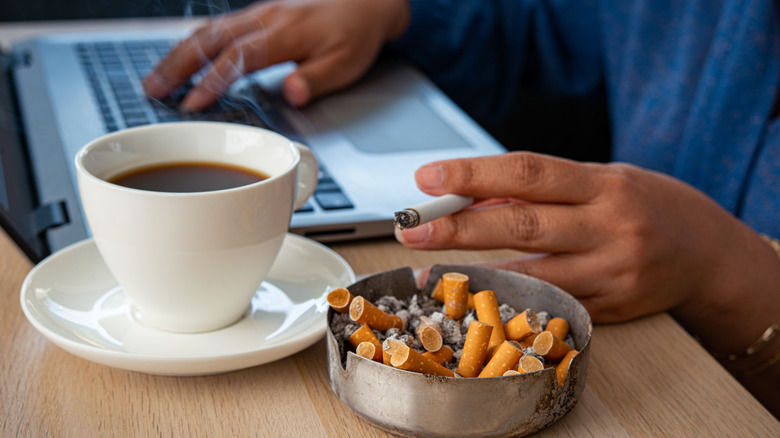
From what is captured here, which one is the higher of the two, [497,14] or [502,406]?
[502,406]

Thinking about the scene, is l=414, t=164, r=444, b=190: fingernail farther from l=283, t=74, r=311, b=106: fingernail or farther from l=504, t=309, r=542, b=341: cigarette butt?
l=283, t=74, r=311, b=106: fingernail

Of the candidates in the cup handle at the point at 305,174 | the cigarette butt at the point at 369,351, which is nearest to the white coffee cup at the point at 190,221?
the cup handle at the point at 305,174

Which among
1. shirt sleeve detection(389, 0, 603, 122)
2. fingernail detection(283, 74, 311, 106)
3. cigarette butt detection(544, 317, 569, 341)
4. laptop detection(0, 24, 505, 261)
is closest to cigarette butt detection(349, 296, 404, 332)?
cigarette butt detection(544, 317, 569, 341)

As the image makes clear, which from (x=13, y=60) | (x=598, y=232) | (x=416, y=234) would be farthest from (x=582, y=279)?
(x=13, y=60)

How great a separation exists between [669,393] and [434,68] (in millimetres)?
823

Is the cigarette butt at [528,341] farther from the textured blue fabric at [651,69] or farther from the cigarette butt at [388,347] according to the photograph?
the textured blue fabric at [651,69]

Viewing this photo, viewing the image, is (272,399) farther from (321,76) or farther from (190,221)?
(321,76)

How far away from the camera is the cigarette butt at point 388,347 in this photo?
1.28ft

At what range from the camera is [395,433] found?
0.40 m

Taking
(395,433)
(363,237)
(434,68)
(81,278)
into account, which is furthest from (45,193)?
(434,68)

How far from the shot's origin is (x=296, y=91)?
3.17 ft

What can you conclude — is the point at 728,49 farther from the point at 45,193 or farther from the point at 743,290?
the point at 45,193

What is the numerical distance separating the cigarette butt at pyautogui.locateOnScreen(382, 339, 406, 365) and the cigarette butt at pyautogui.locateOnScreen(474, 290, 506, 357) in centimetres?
6

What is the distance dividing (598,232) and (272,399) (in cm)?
28
